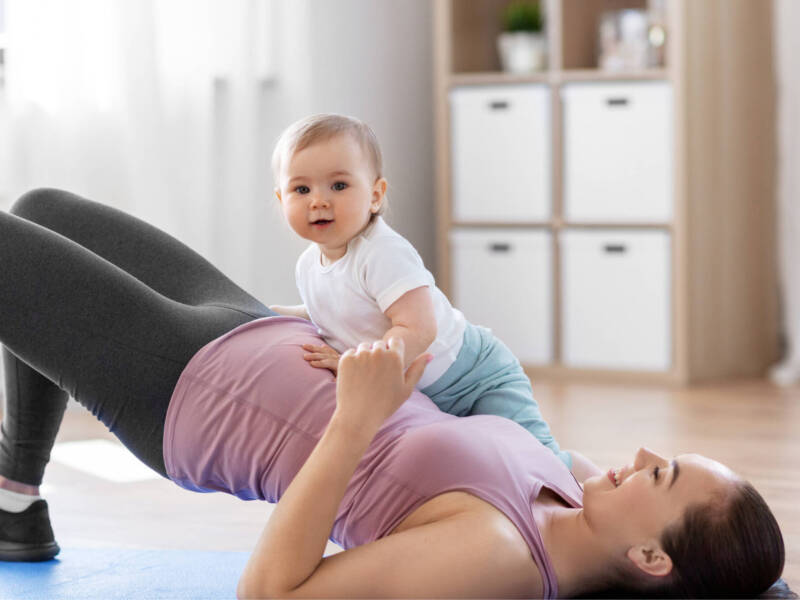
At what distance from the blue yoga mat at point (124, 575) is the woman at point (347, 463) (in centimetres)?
25

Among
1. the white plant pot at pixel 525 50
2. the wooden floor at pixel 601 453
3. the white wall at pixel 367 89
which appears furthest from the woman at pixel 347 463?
the white plant pot at pixel 525 50

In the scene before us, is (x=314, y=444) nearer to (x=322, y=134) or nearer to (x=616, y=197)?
(x=322, y=134)

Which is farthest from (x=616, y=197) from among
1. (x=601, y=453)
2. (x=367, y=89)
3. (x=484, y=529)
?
(x=484, y=529)

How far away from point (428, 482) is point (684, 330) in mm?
2719

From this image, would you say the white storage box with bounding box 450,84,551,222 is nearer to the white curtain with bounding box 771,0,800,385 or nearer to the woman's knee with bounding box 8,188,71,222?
the white curtain with bounding box 771,0,800,385

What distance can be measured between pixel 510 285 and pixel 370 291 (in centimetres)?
269

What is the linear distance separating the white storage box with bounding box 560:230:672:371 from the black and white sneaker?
2497 millimetres

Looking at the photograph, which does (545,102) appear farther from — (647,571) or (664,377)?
(647,571)

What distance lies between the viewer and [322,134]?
5.57 ft

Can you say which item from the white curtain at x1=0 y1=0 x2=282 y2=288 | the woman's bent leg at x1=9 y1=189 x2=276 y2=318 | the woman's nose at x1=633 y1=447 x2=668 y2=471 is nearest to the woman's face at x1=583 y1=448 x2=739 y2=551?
the woman's nose at x1=633 y1=447 x2=668 y2=471

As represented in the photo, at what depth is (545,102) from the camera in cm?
424

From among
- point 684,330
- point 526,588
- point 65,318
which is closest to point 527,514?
Result: point 526,588

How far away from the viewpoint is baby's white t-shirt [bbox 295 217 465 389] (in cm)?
167

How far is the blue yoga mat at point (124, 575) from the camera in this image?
184cm
